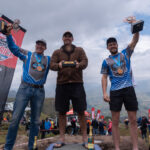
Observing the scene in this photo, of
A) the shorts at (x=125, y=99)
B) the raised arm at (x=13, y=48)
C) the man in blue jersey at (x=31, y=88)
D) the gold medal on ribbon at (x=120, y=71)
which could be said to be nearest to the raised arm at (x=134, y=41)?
the gold medal on ribbon at (x=120, y=71)

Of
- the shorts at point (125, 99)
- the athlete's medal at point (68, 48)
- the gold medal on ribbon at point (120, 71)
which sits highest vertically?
the athlete's medal at point (68, 48)

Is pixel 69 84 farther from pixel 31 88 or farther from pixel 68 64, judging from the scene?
pixel 31 88

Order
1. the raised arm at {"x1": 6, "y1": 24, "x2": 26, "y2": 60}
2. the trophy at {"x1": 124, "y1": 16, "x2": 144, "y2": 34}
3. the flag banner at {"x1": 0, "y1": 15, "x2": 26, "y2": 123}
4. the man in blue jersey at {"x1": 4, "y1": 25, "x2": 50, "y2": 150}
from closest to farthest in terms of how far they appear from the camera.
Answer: the man in blue jersey at {"x1": 4, "y1": 25, "x2": 50, "y2": 150} → the trophy at {"x1": 124, "y1": 16, "x2": 144, "y2": 34} → the raised arm at {"x1": 6, "y1": 24, "x2": 26, "y2": 60} → the flag banner at {"x1": 0, "y1": 15, "x2": 26, "y2": 123}

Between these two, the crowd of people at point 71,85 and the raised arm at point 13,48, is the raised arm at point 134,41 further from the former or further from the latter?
the raised arm at point 13,48

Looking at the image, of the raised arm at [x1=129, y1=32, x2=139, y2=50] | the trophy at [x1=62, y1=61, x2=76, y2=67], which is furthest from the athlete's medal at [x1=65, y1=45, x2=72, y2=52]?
the raised arm at [x1=129, y1=32, x2=139, y2=50]

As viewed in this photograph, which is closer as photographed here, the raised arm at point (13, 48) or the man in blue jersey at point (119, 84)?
the man in blue jersey at point (119, 84)

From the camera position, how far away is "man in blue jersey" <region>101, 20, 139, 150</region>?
11.2 ft

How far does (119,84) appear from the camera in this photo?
3607mm

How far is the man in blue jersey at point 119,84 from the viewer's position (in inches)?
134

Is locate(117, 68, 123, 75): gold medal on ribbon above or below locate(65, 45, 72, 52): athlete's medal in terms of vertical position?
below

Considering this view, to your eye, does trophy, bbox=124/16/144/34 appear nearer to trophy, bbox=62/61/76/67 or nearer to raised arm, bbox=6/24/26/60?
trophy, bbox=62/61/76/67

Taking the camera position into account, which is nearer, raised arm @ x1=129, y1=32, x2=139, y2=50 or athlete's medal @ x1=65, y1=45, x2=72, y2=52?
Answer: raised arm @ x1=129, y1=32, x2=139, y2=50

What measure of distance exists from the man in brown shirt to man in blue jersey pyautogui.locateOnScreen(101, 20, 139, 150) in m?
0.59

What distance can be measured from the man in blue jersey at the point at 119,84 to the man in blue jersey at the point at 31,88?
1589 mm
